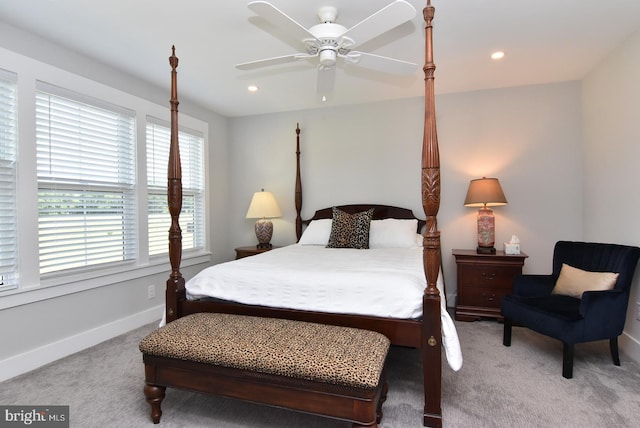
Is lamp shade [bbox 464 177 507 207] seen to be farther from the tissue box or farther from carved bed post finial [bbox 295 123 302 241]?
carved bed post finial [bbox 295 123 302 241]

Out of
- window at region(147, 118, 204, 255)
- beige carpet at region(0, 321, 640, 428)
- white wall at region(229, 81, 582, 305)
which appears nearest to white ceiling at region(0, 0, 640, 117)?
white wall at region(229, 81, 582, 305)

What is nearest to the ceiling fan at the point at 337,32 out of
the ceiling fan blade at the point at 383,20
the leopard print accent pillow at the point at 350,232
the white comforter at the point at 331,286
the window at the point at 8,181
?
the ceiling fan blade at the point at 383,20

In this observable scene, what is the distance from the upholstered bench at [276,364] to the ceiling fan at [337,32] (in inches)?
65.6

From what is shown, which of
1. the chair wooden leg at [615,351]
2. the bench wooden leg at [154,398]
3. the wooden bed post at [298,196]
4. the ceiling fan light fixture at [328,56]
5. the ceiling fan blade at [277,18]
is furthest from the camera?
the wooden bed post at [298,196]

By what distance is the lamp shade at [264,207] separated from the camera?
423 centimetres

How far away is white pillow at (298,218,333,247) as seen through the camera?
379cm

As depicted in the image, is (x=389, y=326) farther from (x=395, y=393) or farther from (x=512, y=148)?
(x=512, y=148)

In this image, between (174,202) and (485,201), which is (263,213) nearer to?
(174,202)

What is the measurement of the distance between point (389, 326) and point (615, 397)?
1461 millimetres

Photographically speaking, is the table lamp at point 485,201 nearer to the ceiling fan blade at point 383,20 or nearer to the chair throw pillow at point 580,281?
the chair throw pillow at point 580,281

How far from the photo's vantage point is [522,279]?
114 inches

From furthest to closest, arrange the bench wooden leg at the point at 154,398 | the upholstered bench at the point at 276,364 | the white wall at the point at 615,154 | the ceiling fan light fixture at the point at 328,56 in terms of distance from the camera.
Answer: the white wall at the point at 615,154, the ceiling fan light fixture at the point at 328,56, the bench wooden leg at the point at 154,398, the upholstered bench at the point at 276,364

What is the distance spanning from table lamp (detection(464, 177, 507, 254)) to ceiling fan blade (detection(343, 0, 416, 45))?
2116 millimetres

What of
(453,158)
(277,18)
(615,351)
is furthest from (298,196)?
(615,351)
